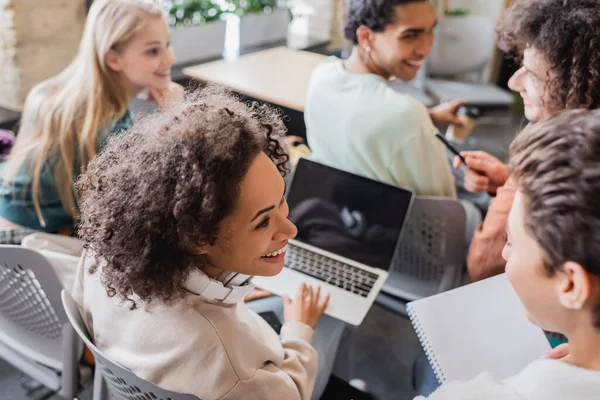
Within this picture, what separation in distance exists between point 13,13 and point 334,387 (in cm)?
200

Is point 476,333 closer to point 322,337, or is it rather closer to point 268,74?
point 322,337

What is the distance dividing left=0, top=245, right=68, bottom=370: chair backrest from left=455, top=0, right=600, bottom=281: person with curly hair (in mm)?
966

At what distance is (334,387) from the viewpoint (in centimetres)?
137

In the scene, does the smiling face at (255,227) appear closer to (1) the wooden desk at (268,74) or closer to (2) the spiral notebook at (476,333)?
(2) the spiral notebook at (476,333)

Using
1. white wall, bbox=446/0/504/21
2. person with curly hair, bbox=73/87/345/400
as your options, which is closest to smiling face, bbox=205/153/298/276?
person with curly hair, bbox=73/87/345/400

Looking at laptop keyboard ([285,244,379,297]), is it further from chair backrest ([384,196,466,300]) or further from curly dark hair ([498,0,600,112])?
curly dark hair ([498,0,600,112])

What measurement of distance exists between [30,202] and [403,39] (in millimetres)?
1162

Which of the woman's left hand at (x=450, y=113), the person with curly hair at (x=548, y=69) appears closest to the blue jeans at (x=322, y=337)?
the person with curly hair at (x=548, y=69)

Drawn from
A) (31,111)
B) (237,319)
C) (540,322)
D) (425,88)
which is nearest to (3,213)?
(31,111)

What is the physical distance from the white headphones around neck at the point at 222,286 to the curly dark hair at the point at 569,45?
85 centimetres

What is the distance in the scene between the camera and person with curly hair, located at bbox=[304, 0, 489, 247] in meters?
1.57

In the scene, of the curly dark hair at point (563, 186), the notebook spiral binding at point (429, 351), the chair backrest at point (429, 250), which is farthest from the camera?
the chair backrest at point (429, 250)

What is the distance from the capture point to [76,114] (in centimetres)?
161

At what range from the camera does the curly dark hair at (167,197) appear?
885 mm
